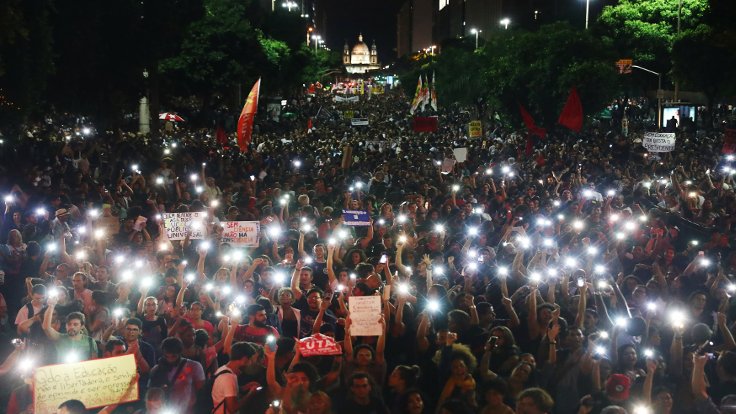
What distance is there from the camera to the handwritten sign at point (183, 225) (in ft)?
37.3

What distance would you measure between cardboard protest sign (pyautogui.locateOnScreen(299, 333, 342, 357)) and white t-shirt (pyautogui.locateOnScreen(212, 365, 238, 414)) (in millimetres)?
613

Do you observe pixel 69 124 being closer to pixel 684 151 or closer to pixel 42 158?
pixel 42 158

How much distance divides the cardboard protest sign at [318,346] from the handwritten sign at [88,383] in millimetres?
1282

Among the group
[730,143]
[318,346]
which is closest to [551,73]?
[730,143]

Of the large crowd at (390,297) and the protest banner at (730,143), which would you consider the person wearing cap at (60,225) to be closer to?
the large crowd at (390,297)

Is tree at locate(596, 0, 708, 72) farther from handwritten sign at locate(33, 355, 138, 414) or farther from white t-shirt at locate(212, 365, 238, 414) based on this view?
handwritten sign at locate(33, 355, 138, 414)

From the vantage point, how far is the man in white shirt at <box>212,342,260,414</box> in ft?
21.0

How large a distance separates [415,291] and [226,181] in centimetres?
973

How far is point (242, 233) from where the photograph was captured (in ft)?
36.5

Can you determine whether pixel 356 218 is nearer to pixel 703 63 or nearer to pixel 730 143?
pixel 730 143

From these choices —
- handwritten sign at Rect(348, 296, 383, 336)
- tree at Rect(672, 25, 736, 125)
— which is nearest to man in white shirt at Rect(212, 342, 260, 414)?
handwritten sign at Rect(348, 296, 383, 336)

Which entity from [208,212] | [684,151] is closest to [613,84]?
[684,151]

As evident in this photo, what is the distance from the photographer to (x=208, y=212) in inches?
508

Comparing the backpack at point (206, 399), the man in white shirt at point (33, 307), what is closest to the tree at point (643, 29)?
the man in white shirt at point (33, 307)
